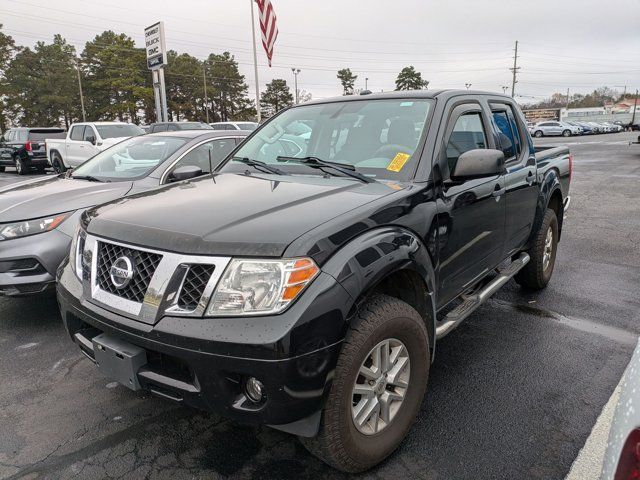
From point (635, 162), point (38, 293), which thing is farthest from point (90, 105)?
point (38, 293)

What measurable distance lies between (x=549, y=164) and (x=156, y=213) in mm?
3764

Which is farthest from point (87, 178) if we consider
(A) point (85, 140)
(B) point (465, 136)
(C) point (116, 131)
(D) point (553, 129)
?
(D) point (553, 129)

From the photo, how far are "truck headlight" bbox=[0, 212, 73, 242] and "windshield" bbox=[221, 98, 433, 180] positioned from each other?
167 cm

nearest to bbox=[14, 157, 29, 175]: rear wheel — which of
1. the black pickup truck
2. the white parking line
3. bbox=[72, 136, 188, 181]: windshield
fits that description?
bbox=[72, 136, 188, 181]: windshield

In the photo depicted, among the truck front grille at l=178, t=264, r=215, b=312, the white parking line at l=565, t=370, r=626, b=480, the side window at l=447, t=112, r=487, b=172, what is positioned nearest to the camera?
the truck front grille at l=178, t=264, r=215, b=312

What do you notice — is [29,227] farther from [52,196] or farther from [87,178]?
[87,178]

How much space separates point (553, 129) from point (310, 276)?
170 ft

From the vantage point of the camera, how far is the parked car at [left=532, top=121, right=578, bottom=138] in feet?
150

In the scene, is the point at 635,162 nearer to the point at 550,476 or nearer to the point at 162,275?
the point at 550,476

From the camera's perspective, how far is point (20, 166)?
1778 cm

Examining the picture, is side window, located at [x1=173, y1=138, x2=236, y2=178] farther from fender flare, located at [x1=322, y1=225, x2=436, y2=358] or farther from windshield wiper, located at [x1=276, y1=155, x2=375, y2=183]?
fender flare, located at [x1=322, y1=225, x2=436, y2=358]

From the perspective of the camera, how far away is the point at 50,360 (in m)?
3.43

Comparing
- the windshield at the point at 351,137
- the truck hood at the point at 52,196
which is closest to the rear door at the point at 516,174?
the windshield at the point at 351,137

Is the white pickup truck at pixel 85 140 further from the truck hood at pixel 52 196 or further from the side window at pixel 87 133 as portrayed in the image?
the truck hood at pixel 52 196
